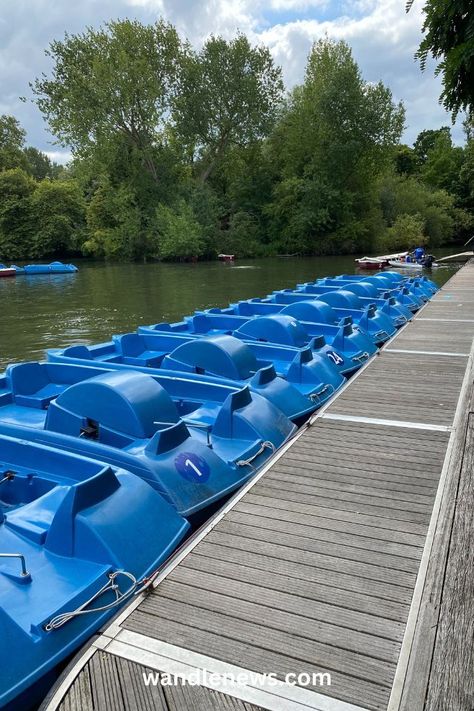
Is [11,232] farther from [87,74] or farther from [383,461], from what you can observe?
[383,461]

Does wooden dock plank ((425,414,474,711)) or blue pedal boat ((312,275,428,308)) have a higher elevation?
wooden dock plank ((425,414,474,711))

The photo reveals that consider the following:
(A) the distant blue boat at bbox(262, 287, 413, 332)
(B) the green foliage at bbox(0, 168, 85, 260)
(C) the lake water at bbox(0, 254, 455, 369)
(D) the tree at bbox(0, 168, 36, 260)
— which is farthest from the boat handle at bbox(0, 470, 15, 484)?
(D) the tree at bbox(0, 168, 36, 260)

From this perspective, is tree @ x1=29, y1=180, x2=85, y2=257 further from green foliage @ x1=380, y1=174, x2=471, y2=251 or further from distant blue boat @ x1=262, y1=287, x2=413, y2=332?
distant blue boat @ x1=262, y1=287, x2=413, y2=332

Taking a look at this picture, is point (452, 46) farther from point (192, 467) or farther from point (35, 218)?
point (35, 218)

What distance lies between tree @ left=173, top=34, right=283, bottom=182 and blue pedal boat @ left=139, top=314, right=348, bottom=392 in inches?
1421

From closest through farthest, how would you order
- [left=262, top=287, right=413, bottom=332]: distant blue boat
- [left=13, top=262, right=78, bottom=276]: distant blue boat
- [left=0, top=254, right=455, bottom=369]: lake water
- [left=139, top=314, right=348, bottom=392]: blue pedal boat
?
[left=139, top=314, right=348, bottom=392]: blue pedal boat < [left=262, top=287, right=413, bottom=332]: distant blue boat < [left=0, top=254, right=455, bottom=369]: lake water < [left=13, top=262, right=78, bottom=276]: distant blue boat

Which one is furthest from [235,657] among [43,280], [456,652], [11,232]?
[11,232]

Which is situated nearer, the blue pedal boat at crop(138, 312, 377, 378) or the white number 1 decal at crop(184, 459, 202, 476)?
the white number 1 decal at crop(184, 459, 202, 476)

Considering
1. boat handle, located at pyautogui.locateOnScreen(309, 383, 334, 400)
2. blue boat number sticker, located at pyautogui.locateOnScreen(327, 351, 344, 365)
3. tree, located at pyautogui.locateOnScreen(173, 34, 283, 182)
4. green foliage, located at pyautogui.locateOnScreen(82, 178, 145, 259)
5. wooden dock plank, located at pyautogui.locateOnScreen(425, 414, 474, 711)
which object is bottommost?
boat handle, located at pyautogui.locateOnScreen(309, 383, 334, 400)

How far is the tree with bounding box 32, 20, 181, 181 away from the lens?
118 feet

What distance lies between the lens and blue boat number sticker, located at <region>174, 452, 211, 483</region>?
14.7 ft

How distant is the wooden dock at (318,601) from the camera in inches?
91.2

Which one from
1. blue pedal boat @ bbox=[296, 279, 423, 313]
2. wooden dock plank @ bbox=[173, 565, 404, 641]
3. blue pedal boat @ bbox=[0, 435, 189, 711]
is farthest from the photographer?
blue pedal boat @ bbox=[296, 279, 423, 313]

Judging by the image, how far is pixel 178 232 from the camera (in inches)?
1534
